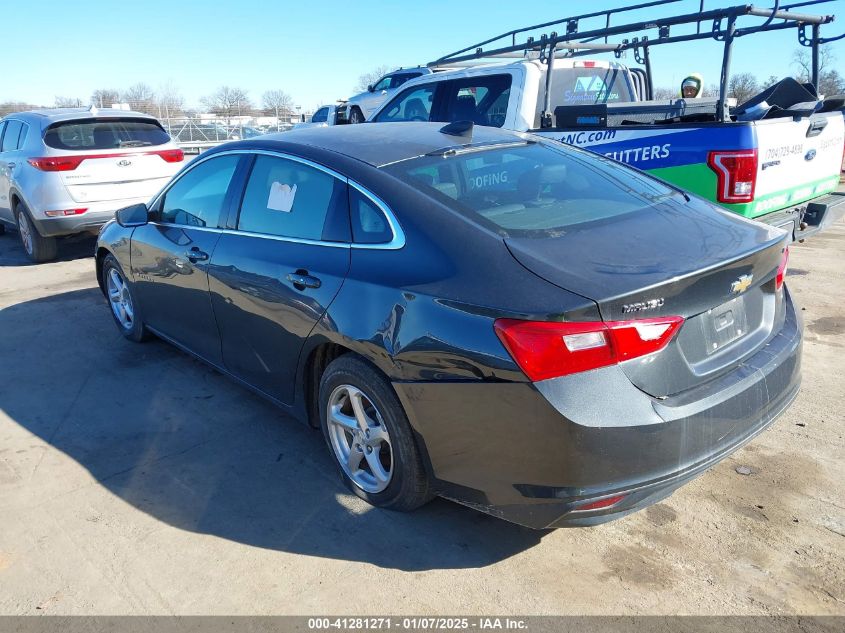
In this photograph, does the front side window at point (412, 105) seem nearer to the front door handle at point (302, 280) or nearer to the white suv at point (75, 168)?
the white suv at point (75, 168)

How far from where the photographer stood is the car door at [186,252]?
401cm

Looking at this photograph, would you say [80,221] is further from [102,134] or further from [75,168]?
[102,134]

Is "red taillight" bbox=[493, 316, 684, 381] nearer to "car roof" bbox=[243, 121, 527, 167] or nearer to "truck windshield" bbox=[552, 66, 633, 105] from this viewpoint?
"car roof" bbox=[243, 121, 527, 167]

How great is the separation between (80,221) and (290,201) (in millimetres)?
5763

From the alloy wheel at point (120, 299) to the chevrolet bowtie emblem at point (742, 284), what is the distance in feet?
14.1

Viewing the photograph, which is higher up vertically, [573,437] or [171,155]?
[171,155]

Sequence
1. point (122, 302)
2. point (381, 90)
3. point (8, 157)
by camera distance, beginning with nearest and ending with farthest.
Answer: point (122, 302), point (8, 157), point (381, 90)

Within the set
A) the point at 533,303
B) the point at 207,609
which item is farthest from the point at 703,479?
the point at 207,609

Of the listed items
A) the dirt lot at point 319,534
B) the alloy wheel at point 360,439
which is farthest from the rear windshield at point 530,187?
the dirt lot at point 319,534

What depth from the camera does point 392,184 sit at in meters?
2.99

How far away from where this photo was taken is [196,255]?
405cm

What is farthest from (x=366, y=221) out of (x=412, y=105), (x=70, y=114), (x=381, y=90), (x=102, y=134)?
(x=381, y=90)

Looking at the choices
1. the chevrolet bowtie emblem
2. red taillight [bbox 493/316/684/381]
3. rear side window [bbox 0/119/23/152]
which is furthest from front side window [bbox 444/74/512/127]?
rear side window [bbox 0/119/23/152]

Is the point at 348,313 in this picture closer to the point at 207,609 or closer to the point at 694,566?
the point at 207,609
